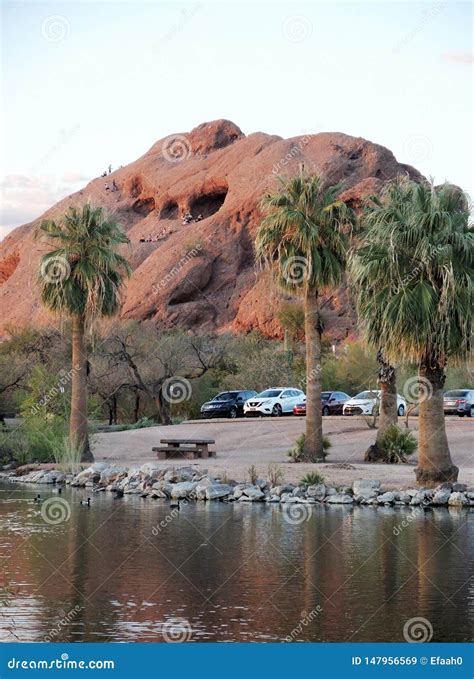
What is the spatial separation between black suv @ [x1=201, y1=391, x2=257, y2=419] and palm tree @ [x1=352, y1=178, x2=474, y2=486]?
87.7 feet

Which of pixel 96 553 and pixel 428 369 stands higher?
pixel 428 369

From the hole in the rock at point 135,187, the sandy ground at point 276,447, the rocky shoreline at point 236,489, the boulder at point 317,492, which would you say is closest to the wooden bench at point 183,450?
the sandy ground at point 276,447

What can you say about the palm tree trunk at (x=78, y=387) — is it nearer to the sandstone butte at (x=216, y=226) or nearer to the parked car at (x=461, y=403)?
the parked car at (x=461, y=403)

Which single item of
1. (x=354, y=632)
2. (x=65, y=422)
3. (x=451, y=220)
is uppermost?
(x=451, y=220)

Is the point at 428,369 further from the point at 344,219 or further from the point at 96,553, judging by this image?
the point at 96,553

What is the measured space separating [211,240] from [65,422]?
59.4 meters

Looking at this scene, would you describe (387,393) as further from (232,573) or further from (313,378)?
→ (232,573)

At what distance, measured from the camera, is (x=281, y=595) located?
573 inches

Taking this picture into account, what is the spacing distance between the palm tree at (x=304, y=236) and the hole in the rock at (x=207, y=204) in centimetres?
7204

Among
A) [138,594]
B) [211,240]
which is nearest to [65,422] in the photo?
[138,594]

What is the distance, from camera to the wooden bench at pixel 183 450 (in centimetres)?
3544

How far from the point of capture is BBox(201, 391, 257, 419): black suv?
51.8 m

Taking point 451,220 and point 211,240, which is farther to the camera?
point 211,240

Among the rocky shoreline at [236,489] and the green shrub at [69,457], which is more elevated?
the green shrub at [69,457]
